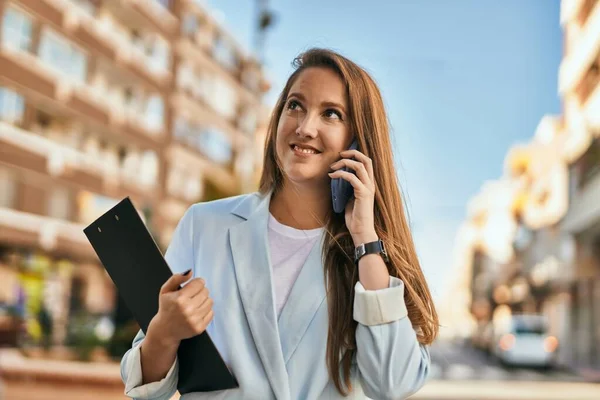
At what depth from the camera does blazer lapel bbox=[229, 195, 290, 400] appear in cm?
192

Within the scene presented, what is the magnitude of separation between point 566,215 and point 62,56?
73.2 feet

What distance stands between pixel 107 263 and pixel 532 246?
5213 cm

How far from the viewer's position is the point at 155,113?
140 feet

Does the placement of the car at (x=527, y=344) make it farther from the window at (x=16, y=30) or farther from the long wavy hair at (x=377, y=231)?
the long wavy hair at (x=377, y=231)

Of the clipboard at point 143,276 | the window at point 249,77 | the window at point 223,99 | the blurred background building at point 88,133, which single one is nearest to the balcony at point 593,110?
the blurred background building at point 88,133

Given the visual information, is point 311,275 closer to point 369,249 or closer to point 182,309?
point 369,249

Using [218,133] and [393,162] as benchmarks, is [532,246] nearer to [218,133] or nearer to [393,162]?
[218,133]

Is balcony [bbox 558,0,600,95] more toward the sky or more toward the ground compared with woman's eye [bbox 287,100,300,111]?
more toward the sky

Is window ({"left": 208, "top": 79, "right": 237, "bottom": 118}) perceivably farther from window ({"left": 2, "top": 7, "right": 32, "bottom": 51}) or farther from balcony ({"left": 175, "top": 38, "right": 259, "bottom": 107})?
window ({"left": 2, "top": 7, "right": 32, "bottom": 51})

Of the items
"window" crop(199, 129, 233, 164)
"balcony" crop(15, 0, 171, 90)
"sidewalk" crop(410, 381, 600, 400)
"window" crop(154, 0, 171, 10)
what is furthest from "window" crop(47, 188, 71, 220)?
"sidewalk" crop(410, 381, 600, 400)

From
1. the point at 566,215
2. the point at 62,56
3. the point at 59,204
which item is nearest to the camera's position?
the point at 59,204

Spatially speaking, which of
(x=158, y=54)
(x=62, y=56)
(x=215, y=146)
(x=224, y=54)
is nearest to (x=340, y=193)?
(x=62, y=56)

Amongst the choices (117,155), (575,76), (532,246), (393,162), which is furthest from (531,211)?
(393,162)

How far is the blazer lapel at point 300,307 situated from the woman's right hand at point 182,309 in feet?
0.78
